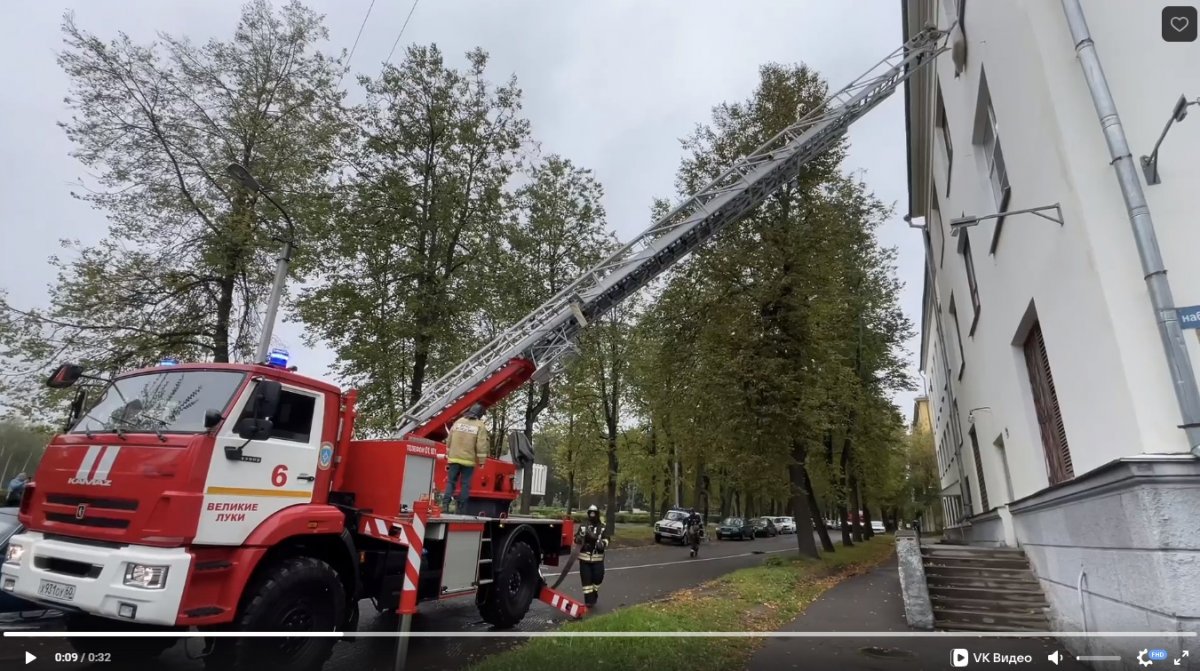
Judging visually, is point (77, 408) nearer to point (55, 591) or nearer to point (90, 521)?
point (90, 521)

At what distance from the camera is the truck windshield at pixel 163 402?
17.1 feet

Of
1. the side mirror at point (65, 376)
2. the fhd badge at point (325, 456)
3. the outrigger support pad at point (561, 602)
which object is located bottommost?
the outrigger support pad at point (561, 602)

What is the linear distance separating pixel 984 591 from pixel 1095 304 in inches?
227

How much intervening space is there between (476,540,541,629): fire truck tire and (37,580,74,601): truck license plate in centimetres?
431

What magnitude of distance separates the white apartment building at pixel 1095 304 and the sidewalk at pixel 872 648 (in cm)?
64

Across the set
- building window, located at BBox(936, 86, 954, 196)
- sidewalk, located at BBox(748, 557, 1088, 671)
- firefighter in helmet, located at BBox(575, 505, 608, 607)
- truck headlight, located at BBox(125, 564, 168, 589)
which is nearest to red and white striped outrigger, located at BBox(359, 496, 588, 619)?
truck headlight, located at BBox(125, 564, 168, 589)

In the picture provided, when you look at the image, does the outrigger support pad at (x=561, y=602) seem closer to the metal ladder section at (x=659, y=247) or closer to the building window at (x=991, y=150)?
the metal ladder section at (x=659, y=247)

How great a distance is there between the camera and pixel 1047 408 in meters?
8.27

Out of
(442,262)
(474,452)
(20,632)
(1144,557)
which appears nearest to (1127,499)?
(1144,557)

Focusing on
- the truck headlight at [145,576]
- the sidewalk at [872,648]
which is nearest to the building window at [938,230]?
the sidewalk at [872,648]

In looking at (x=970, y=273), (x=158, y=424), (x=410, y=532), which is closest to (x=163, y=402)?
(x=158, y=424)

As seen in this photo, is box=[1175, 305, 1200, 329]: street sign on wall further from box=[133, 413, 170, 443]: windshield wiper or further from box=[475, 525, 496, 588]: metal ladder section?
box=[133, 413, 170, 443]: windshield wiper

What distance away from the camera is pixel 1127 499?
470 cm

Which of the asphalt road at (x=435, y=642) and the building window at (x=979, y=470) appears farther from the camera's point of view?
the building window at (x=979, y=470)
